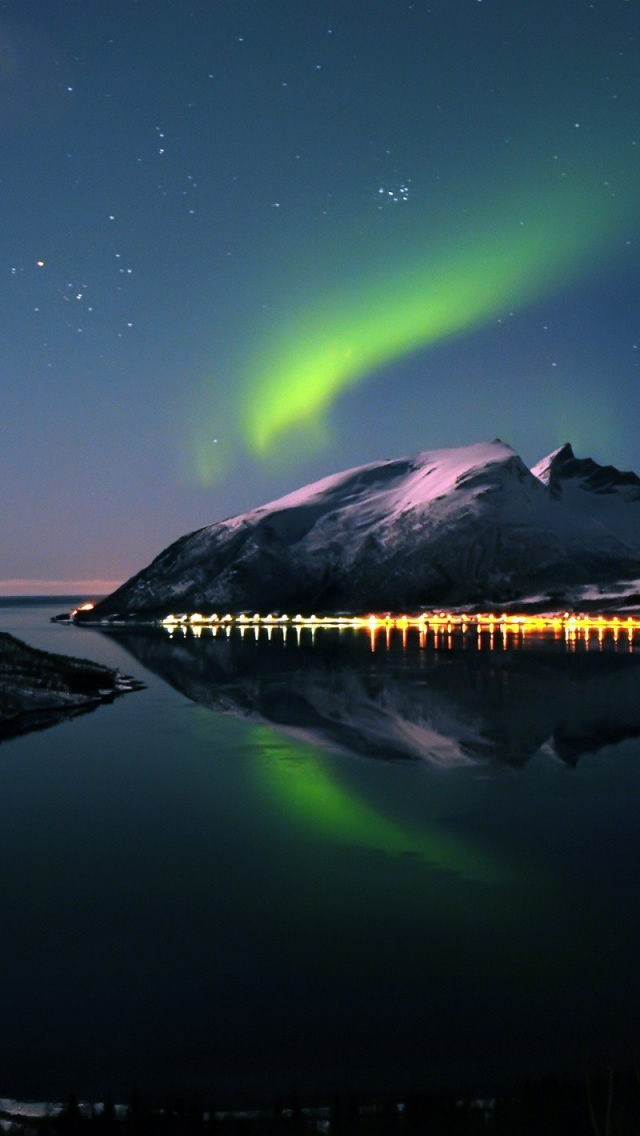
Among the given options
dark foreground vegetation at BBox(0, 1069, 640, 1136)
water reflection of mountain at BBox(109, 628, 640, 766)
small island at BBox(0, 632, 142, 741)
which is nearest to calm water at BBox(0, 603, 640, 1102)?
water reflection of mountain at BBox(109, 628, 640, 766)

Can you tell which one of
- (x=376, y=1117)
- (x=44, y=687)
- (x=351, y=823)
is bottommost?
(x=351, y=823)

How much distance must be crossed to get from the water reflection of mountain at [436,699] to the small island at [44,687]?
5300 millimetres

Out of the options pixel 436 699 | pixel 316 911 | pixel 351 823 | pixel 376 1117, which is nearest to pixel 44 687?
pixel 436 699

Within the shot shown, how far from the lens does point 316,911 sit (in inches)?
566

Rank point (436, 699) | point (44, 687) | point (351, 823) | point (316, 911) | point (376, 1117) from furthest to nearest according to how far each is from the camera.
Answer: point (44, 687), point (436, 699), point (351, 823), point (316, 911), point (376, 1117)

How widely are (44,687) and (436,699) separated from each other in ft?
67.4

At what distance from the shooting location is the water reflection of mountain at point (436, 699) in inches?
1232

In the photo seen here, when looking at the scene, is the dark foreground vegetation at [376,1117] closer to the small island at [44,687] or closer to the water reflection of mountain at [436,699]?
the water reflection of mountain at [436,699]

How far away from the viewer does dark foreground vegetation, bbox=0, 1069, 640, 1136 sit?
8.02m

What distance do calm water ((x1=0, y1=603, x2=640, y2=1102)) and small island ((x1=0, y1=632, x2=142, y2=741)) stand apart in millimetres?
6383

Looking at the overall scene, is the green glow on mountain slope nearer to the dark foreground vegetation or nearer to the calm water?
the calm water

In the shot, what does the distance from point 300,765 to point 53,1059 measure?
710 inches

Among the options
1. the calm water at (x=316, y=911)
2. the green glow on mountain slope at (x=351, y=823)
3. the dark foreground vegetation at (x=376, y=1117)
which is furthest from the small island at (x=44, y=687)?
the dark foreground vegetation at (x=376, y=1117)

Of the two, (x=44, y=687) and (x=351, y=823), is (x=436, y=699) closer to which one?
(x=44, y=687)
